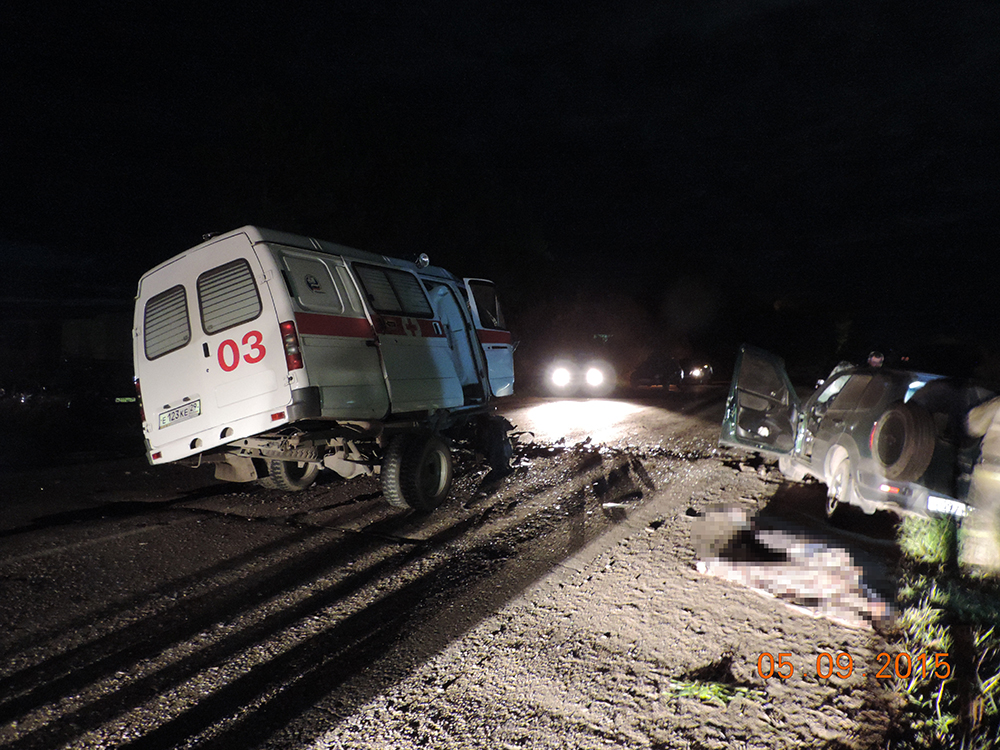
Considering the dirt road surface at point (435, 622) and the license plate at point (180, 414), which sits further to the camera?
the license plate at point (180, 414)

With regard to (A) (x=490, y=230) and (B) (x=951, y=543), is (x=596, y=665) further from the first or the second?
(A) (x=490, y=230)

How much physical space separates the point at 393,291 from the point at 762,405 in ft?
15.3

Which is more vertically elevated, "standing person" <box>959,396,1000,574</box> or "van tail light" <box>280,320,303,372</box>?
"van tail light" <box>280,320,303,372</box>

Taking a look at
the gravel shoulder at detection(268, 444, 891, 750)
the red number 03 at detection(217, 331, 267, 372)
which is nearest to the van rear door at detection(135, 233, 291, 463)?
the red number 03 at detection(217, 331, 267, 372)

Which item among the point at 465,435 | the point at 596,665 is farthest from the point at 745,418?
the point at 596,665

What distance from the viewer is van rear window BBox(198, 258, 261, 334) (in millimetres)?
5438

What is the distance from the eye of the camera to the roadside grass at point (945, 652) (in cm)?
262

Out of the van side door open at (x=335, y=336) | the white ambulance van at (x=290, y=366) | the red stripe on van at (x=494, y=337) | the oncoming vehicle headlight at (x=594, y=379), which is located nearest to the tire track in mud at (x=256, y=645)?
the white ambulance van at (x=290, y=366)

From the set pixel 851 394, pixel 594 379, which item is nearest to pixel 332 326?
pixel 851 394

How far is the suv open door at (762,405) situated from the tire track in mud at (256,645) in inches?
109

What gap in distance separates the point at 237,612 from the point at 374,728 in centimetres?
169

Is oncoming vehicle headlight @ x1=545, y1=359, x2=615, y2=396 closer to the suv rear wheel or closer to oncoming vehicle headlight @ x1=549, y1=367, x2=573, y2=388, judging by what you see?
oncoming vehicle headlight @ x1=549, y1=367, x2=573, y2=388
